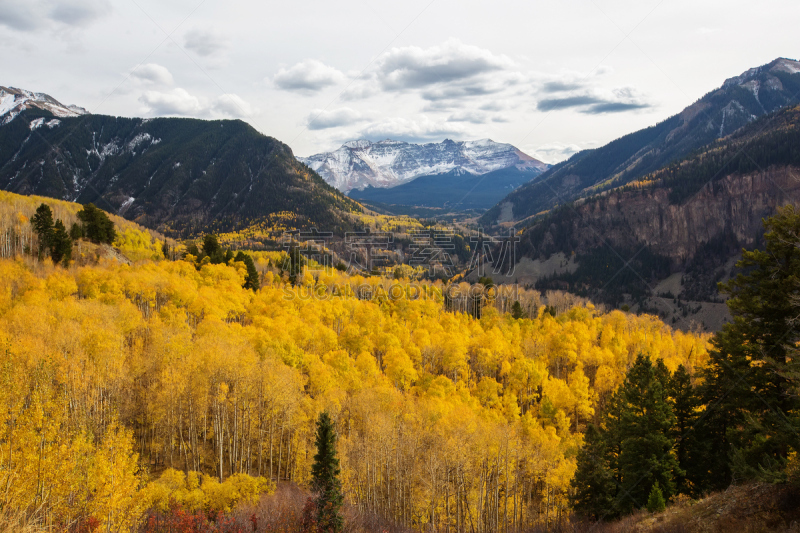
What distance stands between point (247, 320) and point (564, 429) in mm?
56615

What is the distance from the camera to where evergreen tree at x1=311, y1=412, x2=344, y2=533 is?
30.0 metres

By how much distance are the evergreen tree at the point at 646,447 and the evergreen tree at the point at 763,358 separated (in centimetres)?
312

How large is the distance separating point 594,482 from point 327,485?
21602 millimetres

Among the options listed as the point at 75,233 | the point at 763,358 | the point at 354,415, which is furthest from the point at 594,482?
the point at 75,233

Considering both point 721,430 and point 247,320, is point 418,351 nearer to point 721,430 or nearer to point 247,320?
point 247,320

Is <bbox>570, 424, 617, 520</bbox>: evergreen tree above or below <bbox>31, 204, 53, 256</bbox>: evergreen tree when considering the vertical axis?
below

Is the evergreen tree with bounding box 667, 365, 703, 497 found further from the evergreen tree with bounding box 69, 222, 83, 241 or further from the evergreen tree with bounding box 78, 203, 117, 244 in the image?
the evergreen tree with bounding box 78, 203, 117, 244

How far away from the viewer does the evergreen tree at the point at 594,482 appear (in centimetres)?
3459

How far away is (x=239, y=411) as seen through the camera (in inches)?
1843

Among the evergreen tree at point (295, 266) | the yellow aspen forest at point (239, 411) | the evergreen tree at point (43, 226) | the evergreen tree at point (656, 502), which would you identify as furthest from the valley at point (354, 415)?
the evergreen tree at point (295, 266)

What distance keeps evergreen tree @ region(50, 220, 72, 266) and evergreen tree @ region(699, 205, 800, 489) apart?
9864 cm

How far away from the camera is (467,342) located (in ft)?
262

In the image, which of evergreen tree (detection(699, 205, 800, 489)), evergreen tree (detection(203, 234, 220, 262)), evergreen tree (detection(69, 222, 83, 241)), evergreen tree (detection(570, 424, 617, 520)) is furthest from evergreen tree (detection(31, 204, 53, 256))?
evergreen tree (detection(699, 205, 800, 489))

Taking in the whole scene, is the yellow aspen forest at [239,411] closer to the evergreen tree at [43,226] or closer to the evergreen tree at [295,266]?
the evergreen tree at [43,226]
